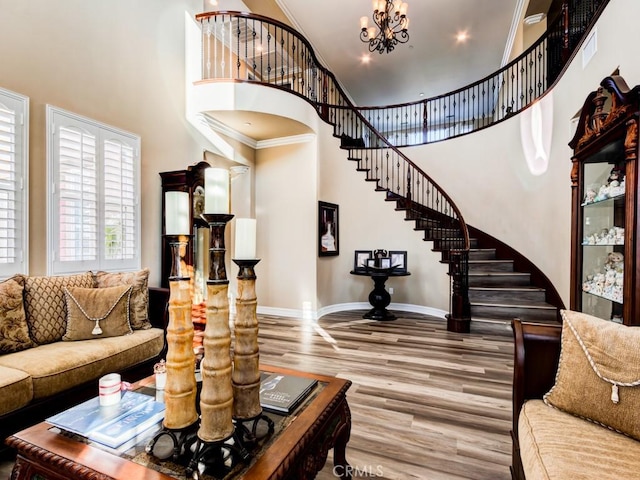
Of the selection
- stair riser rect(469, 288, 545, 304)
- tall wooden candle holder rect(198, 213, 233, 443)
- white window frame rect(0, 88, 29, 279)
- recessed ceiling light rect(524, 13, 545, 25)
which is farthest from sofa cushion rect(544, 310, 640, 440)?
recessed ceiling light rect(524, 13, 545, 25)

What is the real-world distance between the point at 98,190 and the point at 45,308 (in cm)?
131

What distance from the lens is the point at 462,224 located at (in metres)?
4.99

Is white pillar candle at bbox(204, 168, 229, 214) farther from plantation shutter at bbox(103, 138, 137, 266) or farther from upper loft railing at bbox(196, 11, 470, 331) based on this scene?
upper loft railing at bbox(196, 11, 470, 331)

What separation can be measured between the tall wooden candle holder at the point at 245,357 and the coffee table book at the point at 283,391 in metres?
0.17

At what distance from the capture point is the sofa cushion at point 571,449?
1035 millimetres

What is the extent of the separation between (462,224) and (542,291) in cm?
144

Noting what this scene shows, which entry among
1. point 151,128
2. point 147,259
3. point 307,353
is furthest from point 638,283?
point 151,128

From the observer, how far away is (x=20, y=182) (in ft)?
8.60

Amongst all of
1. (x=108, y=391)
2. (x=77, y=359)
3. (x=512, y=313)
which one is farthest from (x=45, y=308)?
(x=512, y=313)

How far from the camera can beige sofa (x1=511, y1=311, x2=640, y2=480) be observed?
1092 millimetres

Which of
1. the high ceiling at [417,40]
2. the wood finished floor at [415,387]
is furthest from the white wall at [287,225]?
the high ceiling at [417,40]

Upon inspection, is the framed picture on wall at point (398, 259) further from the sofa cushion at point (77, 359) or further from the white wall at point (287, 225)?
the sofa cushion at point (77, 359)

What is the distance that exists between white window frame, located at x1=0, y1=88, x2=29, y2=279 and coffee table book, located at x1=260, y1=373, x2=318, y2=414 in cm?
243

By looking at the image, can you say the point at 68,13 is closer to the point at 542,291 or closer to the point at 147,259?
the point at 147,259
